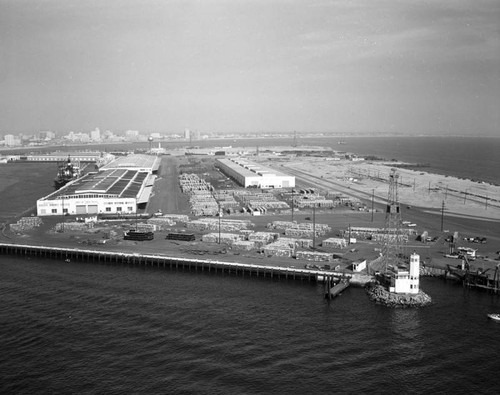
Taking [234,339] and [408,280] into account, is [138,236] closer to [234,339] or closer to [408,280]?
[234,339]

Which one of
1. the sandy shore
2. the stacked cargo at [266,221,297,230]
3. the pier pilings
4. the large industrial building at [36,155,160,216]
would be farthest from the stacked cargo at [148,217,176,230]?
the sandy shore

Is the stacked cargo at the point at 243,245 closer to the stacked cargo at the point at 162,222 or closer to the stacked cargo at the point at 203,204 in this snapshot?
the stacked cargo at the point at 162,222

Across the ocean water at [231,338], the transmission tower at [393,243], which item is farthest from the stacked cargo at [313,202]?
the ocean water at [231,338]

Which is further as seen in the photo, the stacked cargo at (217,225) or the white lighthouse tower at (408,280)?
the stacked cargo at (217,225)

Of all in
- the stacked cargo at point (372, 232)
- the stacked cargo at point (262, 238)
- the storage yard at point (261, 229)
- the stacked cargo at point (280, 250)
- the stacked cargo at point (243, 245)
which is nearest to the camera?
the stacked cargo at point (280, 250)

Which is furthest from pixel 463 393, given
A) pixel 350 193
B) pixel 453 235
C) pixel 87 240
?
pixel 350 193

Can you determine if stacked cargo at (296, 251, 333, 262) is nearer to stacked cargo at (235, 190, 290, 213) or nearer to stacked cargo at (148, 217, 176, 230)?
stacked cargo at (148, 217, 176, 230)

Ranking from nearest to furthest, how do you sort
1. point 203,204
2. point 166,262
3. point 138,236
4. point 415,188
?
1. point 166,262
2. point 138,236
3. point 203,204
4. point 415,188

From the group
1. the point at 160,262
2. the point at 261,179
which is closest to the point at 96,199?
the point at 160,262
